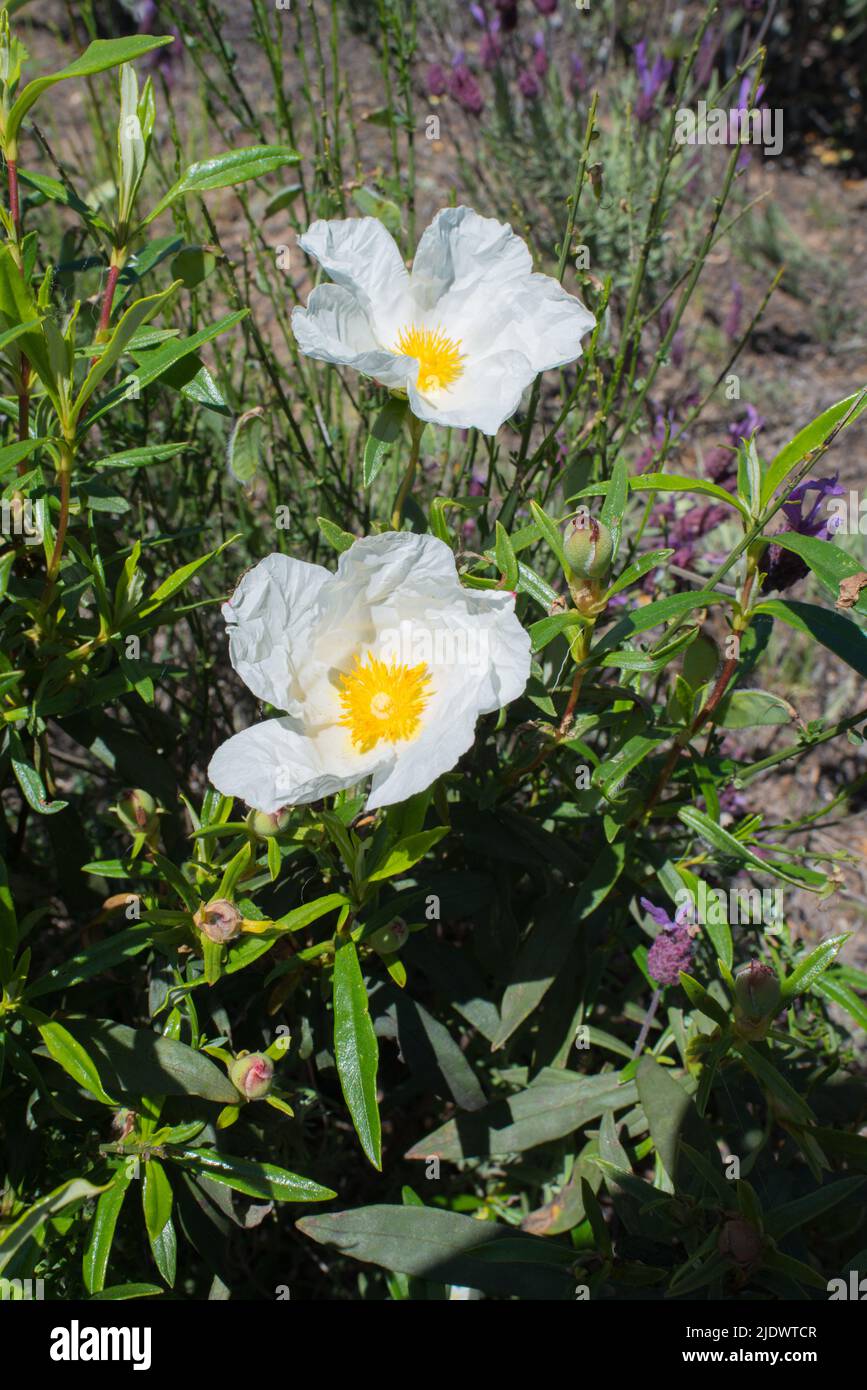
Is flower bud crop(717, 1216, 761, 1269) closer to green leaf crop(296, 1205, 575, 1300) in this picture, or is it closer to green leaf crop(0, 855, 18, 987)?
green leaf crop(296, 1205, 575, 1300)

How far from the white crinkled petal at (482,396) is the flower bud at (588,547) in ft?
0.57

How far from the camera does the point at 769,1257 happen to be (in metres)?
1.43

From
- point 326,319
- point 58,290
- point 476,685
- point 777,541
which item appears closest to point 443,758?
point 476,685

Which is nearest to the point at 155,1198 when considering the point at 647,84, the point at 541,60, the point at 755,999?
the point at 755,999

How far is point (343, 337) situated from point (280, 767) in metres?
0.61

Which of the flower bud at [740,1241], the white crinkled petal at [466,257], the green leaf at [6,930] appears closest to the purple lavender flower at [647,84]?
the white crinkled petal at [466,257]

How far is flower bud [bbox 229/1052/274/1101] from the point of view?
1.38 m

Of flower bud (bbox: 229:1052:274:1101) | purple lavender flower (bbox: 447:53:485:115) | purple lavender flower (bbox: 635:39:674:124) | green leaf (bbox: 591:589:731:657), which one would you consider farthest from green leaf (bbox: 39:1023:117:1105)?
purple lavender flower (bbox: 635:39:674:124)

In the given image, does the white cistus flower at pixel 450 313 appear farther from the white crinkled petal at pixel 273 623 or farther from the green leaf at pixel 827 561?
the green leaf at pixel 827 561

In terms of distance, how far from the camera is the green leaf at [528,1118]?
1680 millimetres

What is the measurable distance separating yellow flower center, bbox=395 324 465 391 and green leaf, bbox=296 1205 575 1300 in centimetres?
115

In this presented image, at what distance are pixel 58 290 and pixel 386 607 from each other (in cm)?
74

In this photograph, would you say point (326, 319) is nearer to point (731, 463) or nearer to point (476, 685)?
point (476, 685)

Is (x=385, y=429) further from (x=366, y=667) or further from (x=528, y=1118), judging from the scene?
(x=528, y=1118)
